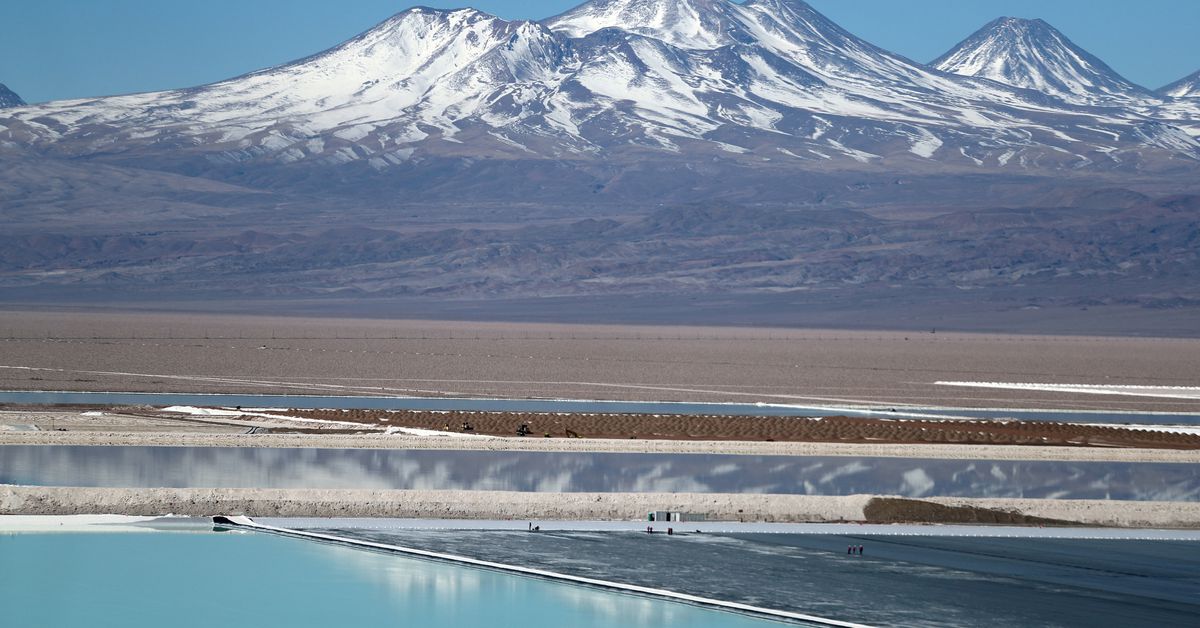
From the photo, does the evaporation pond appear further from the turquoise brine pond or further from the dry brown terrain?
the dry brown terrain

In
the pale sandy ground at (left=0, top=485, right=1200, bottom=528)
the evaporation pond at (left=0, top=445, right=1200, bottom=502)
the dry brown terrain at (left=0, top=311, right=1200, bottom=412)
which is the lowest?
the pale sandy ground at (left=0, top=485, right=1200, bottom=528)

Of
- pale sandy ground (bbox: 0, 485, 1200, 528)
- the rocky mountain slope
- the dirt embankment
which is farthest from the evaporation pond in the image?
the rocky mountain slope

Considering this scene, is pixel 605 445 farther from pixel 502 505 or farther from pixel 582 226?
pixel 582 226

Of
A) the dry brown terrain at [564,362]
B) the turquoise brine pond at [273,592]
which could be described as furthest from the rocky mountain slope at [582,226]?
the turquoise brine pond at [273,592]

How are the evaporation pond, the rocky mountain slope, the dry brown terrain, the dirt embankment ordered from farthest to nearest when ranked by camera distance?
the rocky mountain slope
the dry brown terrain
the dirt embankment
the evaporation pond

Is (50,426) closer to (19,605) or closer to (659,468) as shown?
(659,468)

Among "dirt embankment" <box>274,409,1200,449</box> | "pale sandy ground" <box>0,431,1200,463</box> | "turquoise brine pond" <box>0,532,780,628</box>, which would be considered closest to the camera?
"turquoise brine pond" <box>0,532,780,628</box>

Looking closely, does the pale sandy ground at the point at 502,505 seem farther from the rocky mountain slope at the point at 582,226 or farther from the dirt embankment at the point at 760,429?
the rocky mountain slope at the point at 582,226
